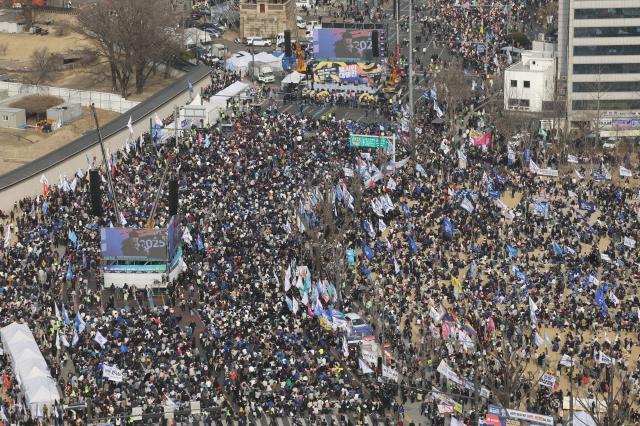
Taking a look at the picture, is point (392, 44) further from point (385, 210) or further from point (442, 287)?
point (442, 287)

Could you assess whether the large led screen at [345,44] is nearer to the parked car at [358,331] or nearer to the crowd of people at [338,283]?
the crowd of people at [338,283]

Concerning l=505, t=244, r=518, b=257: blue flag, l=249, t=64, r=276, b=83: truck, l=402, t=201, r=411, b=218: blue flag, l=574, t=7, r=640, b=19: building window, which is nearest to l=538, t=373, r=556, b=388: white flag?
l=505, t=244, r=518, b=257: blue flag

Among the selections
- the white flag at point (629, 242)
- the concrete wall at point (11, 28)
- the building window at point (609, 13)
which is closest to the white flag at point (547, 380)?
the white flag at point (629, 242)

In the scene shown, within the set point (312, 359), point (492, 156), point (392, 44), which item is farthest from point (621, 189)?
point (392, 44)

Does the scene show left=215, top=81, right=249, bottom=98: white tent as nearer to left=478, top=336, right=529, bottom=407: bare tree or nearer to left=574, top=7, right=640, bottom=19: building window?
left=574, top=7, right=640, bottom=19: building window

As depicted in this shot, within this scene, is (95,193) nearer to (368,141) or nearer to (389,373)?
(368,141)

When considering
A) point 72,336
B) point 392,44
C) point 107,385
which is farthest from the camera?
point 392,44
